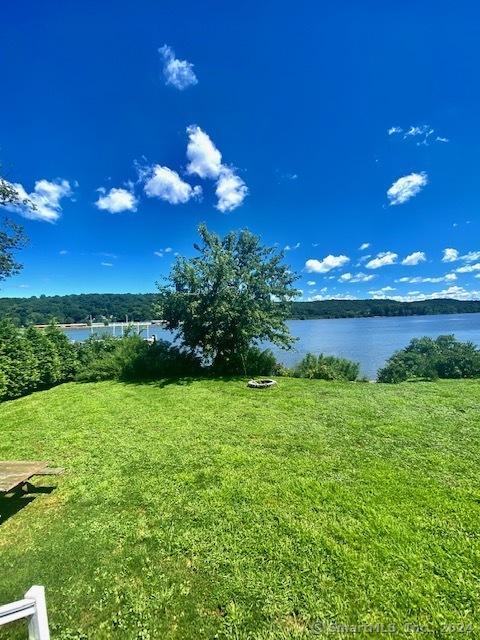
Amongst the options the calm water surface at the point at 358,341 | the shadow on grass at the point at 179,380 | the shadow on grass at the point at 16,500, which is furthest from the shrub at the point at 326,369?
the shadow on grass at the point at 16,500

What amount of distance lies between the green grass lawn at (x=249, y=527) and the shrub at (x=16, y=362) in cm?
327

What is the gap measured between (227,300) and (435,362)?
7.23m

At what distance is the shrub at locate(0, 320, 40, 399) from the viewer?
8.48 metres

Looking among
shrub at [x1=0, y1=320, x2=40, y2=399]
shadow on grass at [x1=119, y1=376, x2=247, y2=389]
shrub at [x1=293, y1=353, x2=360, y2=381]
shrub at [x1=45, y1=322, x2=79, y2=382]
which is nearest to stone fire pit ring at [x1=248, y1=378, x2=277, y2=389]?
shadow on grass at [x1=119, y1=376, x2=247, y2=389]

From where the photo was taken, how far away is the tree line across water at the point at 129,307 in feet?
106

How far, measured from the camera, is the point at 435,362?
10.8m

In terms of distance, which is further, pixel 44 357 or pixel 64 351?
pixel 64 351

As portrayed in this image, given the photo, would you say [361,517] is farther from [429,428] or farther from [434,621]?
[429,428]

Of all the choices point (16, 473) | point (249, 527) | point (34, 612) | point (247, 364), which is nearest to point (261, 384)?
point (247, 364)

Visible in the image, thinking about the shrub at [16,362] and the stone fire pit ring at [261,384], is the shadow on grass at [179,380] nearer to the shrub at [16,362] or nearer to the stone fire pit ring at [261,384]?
the stone fire pit ring at [261,384]

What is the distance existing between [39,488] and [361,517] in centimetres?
362

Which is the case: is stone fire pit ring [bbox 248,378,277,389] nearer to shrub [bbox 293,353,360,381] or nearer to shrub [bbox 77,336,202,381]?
shrub [bbox 293,353,360,381]

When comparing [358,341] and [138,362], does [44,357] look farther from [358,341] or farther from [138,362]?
[358,341]

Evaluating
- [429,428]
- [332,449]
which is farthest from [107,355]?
[429,428]
